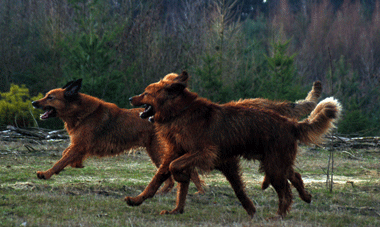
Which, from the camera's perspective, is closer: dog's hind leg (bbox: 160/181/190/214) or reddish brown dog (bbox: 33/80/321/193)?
dog's hind leg (bbox: 160/181/190/214)

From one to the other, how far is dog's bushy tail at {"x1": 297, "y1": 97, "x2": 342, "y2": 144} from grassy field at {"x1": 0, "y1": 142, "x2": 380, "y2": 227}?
0.99 m

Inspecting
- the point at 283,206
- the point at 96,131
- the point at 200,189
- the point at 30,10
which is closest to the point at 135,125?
the point at 96,131

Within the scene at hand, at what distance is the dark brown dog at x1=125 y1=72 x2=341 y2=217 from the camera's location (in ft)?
17.4

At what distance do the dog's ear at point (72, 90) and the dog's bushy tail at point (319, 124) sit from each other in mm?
4090

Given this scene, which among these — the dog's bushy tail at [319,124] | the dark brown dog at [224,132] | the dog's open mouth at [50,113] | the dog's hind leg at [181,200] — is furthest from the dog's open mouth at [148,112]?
the dog's open mouth at [50,113]

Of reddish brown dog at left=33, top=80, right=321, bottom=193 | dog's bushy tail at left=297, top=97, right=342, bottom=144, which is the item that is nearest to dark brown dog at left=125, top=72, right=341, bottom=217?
dog's bushy tail at left=297, top=97, right=342, bottom=144

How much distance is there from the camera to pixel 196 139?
5.26 m

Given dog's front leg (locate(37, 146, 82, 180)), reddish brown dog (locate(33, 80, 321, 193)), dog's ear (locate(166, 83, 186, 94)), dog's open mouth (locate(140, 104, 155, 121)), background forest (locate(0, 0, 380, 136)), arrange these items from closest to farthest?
dog's ear (locate(166, 83, 186, 94)) → dog's open mouth (locate(140, 104, 155, 121)) → dog's front leg (locate(37, 146, 82, 180)) → reddish brown dog (locate(33, 80, 321, 193)) → background forest (locate(0, 0, 380, 136))

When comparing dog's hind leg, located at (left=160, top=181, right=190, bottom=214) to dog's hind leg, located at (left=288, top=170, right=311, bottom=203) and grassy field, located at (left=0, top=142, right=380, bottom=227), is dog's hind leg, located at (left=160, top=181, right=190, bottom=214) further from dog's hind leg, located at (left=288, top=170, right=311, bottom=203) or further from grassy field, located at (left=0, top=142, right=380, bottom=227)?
dog's hind leg, located at (left=288, top=170, right=311, bottom=203)

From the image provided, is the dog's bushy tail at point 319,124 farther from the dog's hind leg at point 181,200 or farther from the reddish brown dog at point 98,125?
the reddish brown dog at point 98,125

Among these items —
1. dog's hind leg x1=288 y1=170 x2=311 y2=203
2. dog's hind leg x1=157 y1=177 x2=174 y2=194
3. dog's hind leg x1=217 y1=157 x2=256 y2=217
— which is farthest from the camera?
dog's hind leg x1=157 y1=177 x2=174 y2=194

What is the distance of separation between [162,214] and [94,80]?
9.80 m

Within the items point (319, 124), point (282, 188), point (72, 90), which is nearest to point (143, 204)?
point (282, 188)

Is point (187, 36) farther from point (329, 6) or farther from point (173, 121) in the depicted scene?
point (329, 6)
